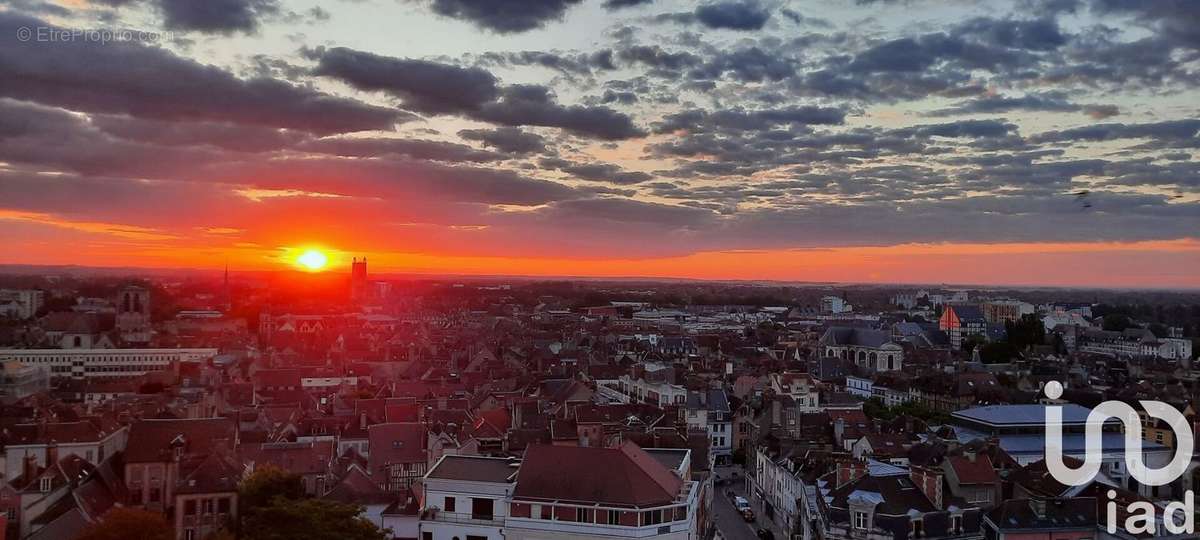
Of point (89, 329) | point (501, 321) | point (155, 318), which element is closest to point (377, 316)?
point (501, 321)

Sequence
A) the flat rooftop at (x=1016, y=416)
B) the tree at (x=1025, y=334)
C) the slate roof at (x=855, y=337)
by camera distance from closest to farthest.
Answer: the flat rooftop at (x=1016, y=416) → the slate roof at (x=855, y=337) → the tree at (x=1025, y=334)

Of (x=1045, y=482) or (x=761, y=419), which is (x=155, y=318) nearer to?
(x=761, y=419)

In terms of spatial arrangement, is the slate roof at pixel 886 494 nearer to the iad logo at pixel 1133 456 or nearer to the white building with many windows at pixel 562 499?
the white building with many windows at pixel 562 499

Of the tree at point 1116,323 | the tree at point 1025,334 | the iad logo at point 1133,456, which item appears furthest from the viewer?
the tree at point 1116,323

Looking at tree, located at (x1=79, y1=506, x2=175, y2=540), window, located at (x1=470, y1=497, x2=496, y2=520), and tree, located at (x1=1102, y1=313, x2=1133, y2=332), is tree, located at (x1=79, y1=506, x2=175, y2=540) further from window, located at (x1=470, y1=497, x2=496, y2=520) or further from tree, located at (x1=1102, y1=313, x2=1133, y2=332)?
tree, located at (x1=1102, y1=313, x2=1133, y2=332)

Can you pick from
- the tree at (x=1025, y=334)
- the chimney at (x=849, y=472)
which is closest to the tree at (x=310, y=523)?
the chimney at (x=849, y=472)

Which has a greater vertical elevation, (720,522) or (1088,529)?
(1088,529)

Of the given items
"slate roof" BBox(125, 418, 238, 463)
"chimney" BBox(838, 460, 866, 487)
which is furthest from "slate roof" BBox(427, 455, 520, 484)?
"slate roof" BBox(125, 418, 238, 463)

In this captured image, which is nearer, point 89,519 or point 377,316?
point 89,519
